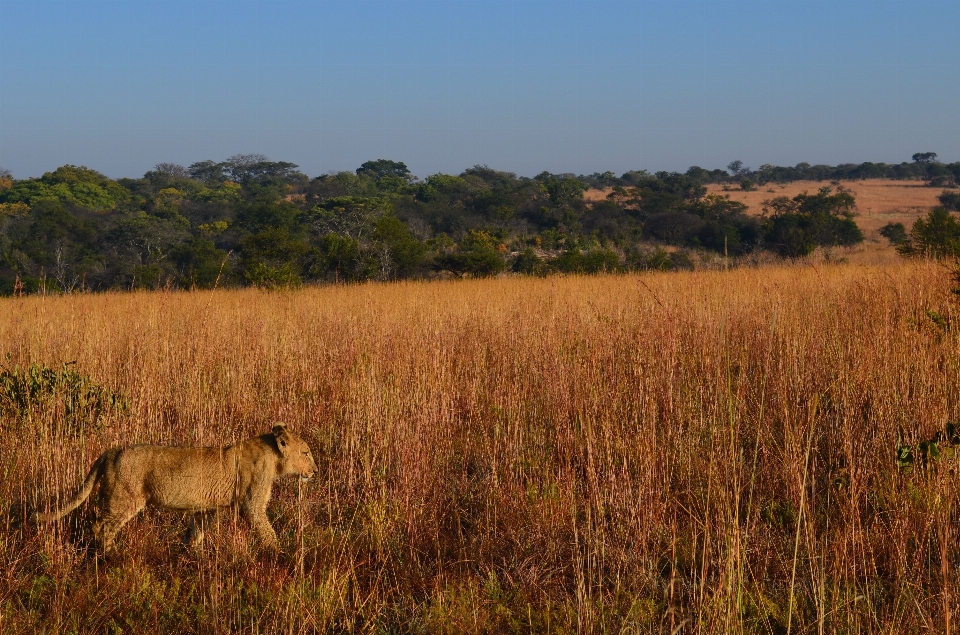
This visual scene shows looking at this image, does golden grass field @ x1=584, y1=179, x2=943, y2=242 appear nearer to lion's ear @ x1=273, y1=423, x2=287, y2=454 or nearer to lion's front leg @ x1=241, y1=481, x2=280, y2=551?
lion's ear @ x1=273, y1=423, x2=287, y2=454

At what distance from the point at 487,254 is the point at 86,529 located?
16.8 metres

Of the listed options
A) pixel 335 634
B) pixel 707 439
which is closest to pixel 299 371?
pixel 707 439

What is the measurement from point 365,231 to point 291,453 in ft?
78.8

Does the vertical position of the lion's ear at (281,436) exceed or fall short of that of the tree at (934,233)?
it falls short

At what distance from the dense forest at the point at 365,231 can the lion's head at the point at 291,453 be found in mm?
6608

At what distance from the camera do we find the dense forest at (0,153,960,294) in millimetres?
19438

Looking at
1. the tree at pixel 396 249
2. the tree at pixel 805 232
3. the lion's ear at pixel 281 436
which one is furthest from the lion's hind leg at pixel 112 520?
the tree at pixel 805 232

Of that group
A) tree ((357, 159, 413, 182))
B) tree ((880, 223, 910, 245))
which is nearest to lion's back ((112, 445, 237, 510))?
tree ((880, 223, 910, 245))

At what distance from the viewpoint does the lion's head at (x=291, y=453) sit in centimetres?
361

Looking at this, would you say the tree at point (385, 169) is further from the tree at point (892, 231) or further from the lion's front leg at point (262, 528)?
the lion's front leg at point (262, 528)

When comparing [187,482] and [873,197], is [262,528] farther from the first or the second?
[873,197]

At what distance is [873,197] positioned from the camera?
48.8 m

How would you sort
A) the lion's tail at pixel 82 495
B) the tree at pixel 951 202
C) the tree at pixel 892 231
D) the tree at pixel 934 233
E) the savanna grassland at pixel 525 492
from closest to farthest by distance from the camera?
the savanna grassland at pixel 525 492 → the lion's tail at pixel 82 495 → the tree at pixel 934 233 → the tree at pixel 892 231 → the tree at pixel 951 202

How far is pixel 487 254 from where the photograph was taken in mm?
20109
